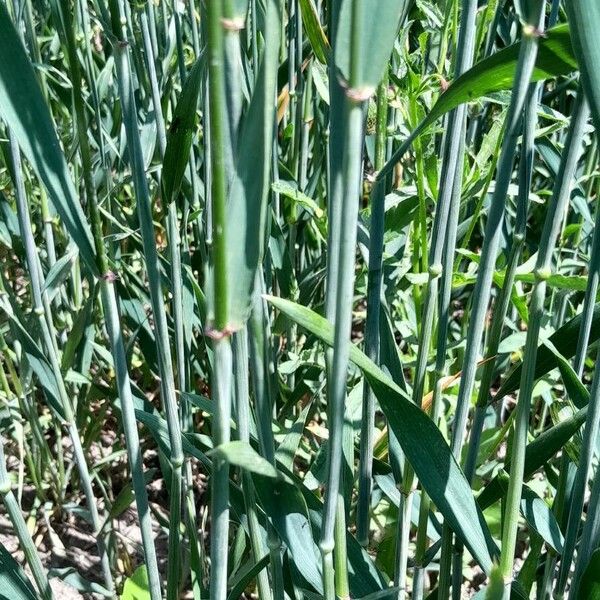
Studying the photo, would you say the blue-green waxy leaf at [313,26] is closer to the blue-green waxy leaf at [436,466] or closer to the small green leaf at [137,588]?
the blue-green waxy leaf at [436,466]

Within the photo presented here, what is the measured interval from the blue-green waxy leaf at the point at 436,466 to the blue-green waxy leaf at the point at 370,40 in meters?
0.22

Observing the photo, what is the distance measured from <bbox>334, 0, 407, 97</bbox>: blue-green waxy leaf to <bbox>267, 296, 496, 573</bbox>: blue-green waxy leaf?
217 millimetres

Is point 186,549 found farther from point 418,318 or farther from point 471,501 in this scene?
point 471,501

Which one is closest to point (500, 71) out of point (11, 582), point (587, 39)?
point (587, 39)

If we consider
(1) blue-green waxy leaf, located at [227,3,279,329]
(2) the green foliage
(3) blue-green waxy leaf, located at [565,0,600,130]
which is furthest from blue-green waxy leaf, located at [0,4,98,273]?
(3) blue-green waxy leaf, located at [565,0,600,130]

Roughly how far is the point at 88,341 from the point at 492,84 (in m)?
0.72

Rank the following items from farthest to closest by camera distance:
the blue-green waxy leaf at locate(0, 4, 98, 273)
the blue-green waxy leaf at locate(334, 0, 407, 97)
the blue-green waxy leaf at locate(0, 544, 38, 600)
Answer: the blue-green waxy leaf at locate(0, 544, 38, 600) → the blue-green waxy leaf at locate(0, 4, 98, 273) → the blue-green waxy leaf at locate(334, 0, 407, 97)

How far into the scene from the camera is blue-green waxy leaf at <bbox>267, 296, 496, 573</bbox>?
1.84 feet

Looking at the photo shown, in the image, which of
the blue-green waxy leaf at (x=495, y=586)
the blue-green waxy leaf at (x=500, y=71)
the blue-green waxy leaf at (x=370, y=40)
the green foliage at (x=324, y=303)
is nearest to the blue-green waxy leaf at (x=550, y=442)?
the green foliage at (x=324, y=303)

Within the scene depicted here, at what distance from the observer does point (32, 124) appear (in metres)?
0.49

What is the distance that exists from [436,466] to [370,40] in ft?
1.07

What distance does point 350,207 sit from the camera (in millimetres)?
388

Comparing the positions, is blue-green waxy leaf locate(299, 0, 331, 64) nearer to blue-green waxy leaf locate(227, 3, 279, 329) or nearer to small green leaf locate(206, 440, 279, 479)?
blue-green waxy leaf locate(227, 3, 279, 329)

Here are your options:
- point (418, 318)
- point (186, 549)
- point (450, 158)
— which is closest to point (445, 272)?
point (450, 158)
